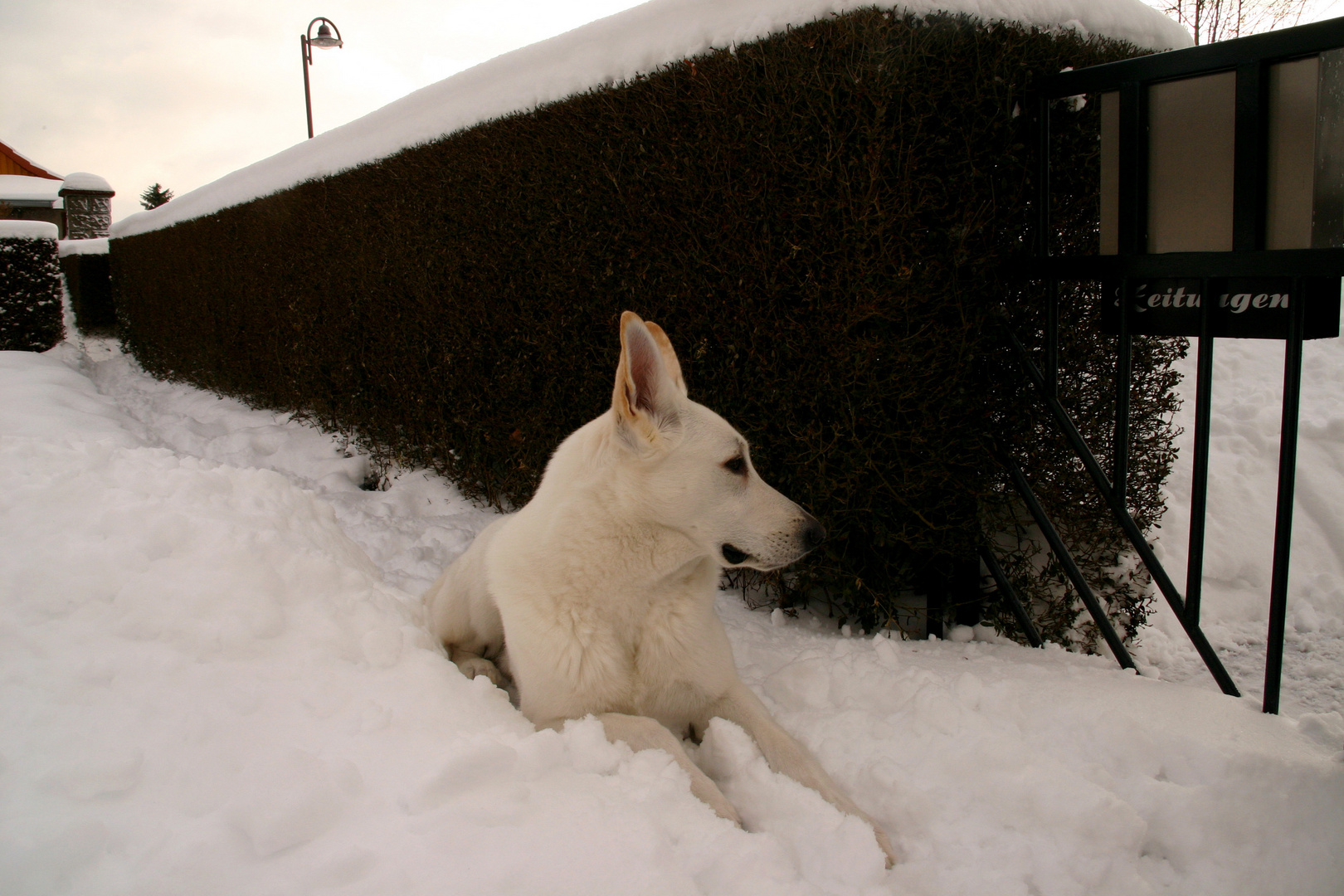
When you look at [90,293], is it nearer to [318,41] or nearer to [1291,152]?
[318,41]

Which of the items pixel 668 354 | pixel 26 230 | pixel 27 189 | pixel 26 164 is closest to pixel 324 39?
pixel 26 230

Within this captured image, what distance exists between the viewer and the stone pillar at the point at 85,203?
2466 cm

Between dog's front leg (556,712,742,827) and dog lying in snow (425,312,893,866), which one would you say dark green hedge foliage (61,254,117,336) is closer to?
dog lying in snow (425,312,893,866)

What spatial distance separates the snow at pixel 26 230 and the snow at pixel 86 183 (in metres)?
12.0

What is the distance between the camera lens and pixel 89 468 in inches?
127

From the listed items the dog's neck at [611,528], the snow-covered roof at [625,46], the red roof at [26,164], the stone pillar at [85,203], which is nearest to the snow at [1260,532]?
the dog's neck at [611,528]

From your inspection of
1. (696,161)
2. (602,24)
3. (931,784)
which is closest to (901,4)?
(696,161)

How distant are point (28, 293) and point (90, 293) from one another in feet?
15.1

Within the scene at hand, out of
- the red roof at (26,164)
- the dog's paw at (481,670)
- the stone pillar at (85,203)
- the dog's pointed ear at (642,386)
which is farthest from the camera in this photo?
the red roof at (26,164)

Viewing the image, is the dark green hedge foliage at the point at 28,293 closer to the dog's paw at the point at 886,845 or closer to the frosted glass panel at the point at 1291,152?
the dog's paw at the point at 886,845

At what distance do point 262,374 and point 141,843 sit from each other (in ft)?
32.0

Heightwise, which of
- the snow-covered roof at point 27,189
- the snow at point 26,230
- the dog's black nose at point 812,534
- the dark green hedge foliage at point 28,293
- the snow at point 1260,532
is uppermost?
the snow-covered roof at point 27,189

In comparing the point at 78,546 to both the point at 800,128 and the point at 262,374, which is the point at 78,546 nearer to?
the point at 800,128

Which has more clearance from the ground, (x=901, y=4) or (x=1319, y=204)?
(x=901, y=4)
